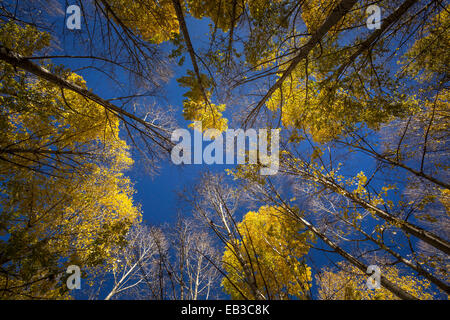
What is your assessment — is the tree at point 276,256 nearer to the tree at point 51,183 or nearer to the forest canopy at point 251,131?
the forest canopy at point 251,131

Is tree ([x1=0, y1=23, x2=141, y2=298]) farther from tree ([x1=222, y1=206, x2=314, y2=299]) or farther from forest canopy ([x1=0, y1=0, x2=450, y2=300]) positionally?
tree ([x1=222, y1=206, x2=314, y2=299])

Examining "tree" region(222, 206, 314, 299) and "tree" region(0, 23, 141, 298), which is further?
"tree" region(222, 206, 314, 299)

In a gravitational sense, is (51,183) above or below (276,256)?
above

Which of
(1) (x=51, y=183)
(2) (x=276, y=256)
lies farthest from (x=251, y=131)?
(1) (x=51, y=183)

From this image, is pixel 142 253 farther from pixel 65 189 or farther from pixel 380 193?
pixel 380 193

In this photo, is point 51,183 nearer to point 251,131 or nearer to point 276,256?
point 251,131

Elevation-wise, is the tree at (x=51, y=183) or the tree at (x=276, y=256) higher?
the tree at (x=51, y=183)

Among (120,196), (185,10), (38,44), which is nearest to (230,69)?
(185,10)

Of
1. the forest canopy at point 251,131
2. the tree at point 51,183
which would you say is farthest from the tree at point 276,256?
the tree at point 51,183

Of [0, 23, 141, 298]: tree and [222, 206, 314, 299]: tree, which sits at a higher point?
[0, 23, 141, 298]: tree

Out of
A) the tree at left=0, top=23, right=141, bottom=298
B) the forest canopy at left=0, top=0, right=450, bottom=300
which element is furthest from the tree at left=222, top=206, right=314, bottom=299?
the tree at left=0, top=23, right=141, bottom=298

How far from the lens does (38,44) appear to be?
11.4 feet

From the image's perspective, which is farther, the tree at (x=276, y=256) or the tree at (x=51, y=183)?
the tree at (x=276, y=256)
